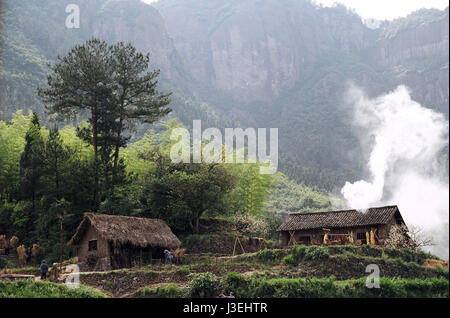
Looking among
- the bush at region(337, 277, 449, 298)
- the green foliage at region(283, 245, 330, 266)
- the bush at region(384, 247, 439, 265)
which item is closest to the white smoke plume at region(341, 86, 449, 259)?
the bush at region(384, 247, 439, 265)

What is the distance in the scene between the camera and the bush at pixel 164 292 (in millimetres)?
24609

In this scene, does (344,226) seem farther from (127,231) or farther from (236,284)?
(127,231)

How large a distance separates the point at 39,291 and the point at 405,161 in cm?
10861

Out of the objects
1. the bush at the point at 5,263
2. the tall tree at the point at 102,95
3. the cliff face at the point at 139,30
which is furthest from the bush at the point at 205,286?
the cliff face at the point at 139,30

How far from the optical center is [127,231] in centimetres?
3162

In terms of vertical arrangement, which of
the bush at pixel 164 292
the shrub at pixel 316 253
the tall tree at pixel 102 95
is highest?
the tall tree at pixel 102 95

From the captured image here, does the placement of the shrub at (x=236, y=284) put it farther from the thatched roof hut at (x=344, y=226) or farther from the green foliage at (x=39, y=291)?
the thatched roof hut at (x=344, y=226)

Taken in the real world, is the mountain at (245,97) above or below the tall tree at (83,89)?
above

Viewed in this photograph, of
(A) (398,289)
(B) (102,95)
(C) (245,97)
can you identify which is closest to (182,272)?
(A) (398,289)

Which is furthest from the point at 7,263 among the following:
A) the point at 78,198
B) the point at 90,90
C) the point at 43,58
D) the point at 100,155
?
the point at 43,58

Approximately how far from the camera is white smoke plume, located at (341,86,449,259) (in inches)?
2546

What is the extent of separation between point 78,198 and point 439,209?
163 feet

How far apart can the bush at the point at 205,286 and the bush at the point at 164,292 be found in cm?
43

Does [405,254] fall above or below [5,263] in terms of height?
above
